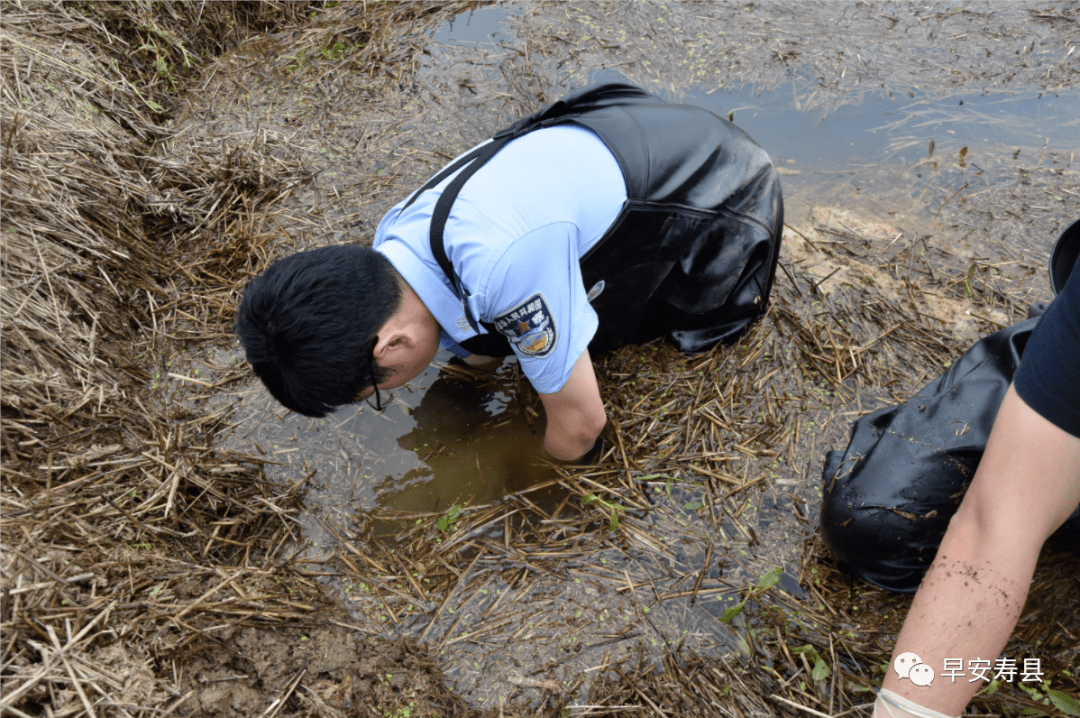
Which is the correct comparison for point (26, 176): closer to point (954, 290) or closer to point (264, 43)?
point (264, 43)

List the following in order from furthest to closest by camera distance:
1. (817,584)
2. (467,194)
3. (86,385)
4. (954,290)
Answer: (954,290), (86,385), (817,584), (467,194)

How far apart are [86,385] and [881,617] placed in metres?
3.36

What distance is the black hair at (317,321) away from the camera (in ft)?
6.24

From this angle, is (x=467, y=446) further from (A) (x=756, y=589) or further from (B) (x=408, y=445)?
(A) (x=756, y=589)

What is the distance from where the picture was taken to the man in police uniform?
1.95m

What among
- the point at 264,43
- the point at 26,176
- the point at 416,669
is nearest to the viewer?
the point at 416,669

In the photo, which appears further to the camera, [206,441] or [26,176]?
[26,176]

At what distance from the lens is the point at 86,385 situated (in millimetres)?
2680

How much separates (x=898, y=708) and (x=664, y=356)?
180 centimetres

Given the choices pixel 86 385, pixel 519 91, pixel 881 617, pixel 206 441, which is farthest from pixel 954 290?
pixel 86 385

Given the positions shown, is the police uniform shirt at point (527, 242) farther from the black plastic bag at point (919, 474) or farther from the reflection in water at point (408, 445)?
the black plastic bag at point (919, 474)

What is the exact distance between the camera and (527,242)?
1972 mm

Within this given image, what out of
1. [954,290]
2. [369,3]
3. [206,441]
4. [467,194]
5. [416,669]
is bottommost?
[416,669]

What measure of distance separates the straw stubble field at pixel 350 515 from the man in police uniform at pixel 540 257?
0.55m
